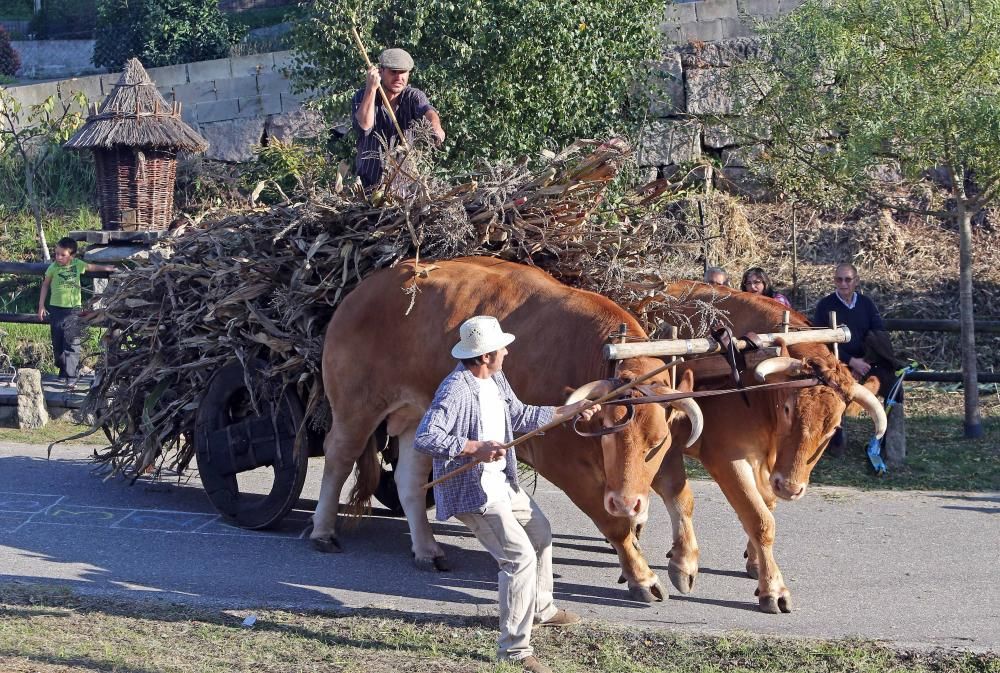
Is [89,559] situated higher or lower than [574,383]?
lower

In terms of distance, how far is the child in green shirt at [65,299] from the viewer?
12094 mm

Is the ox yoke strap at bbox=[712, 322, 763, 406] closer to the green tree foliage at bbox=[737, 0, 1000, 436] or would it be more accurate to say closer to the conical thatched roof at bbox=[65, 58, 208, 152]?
the green tree foliage at bbox=[737, 0, 1000, 436]

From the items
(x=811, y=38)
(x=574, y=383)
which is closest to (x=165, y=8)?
(x=811, y=38)

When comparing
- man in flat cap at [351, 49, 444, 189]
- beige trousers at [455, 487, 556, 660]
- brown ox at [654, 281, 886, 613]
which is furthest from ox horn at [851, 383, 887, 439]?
man in flat cap at [351, 49, 444, 189]

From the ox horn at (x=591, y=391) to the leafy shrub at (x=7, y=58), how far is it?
2196cm

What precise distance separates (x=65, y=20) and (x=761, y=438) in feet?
80.5

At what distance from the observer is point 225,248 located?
7.91m

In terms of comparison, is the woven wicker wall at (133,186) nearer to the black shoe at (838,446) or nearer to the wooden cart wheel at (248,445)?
the wooden cart wheel at (248,445)

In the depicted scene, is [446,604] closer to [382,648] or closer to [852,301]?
[382,648]

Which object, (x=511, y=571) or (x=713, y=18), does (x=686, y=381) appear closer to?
(x=511, y=571)

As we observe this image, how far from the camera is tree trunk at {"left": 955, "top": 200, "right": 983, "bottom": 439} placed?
33.9ft

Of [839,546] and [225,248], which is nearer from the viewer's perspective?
[839,546]

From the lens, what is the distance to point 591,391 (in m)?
5.62

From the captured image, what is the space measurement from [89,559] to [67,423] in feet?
15.1
